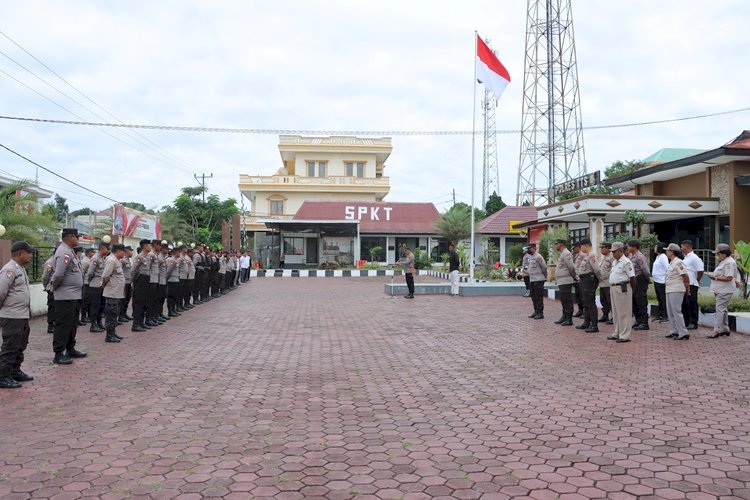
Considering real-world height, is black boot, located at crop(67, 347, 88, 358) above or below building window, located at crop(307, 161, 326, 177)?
below

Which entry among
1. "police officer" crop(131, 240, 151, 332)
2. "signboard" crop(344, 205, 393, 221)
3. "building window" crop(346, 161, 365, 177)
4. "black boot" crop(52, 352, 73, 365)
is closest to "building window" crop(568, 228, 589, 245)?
"signboard" crop(344, 205, 393, 221)

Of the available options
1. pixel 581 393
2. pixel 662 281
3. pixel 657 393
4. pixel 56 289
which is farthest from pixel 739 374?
pixel 56 289

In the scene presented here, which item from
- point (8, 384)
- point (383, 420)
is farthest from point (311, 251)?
point (383, 420)

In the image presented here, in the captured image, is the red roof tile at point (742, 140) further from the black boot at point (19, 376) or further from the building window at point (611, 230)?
the black boot at point (19, 376)

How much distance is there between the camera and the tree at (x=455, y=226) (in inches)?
1399

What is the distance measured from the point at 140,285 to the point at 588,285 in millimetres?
8565

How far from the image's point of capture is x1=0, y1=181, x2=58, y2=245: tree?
14.0 meters

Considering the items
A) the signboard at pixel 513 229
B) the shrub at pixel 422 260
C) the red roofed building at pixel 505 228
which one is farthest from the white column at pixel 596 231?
the shrub at pixel 422 260

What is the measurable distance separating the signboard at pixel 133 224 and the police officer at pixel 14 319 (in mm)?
18689

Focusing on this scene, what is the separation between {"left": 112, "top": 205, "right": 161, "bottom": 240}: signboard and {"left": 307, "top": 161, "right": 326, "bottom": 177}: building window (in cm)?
1867

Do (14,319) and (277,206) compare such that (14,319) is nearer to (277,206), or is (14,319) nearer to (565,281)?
Result: (565,281)

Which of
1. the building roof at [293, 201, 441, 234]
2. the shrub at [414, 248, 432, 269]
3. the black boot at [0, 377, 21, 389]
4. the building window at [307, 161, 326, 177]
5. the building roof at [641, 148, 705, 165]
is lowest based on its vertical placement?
the black boot at [0, 377, 21, 389]

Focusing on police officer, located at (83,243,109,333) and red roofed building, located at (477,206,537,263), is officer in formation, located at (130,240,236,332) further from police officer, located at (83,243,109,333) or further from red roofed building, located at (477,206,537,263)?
red roofed building, located at (477,206,537,263)

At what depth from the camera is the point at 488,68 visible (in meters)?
18.7
